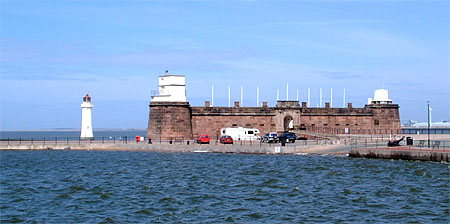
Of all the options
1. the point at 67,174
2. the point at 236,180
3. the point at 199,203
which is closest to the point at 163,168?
the point at 67,174

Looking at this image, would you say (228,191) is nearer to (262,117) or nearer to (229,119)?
(229,119)

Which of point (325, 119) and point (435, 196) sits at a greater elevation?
point (325, 119)

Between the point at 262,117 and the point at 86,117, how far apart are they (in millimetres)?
21575

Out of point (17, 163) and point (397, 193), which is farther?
point (17, 163)

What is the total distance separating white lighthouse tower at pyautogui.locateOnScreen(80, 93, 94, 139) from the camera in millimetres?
79500

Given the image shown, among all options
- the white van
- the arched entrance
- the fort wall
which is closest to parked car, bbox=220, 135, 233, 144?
the white van

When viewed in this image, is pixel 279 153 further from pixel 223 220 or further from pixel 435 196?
pixel 223 220

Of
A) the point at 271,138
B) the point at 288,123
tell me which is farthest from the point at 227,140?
the point at 288,123

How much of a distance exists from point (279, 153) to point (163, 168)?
41.4 feet

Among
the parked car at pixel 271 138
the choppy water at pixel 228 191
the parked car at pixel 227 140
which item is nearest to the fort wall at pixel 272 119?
the parked car at pixel 227 140

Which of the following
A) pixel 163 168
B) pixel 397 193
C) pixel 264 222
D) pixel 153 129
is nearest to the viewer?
pixel 264 222

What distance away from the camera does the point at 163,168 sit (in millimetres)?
49344

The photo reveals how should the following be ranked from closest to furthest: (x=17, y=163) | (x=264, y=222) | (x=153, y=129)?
1. (x=264, y=222)
2. (x=17, y=163)
3. (x=153, y=129)

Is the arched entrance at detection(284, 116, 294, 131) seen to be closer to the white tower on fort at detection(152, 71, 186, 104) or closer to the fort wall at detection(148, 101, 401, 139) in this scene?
the fort wall at detection(148, 101, 401, 139)
